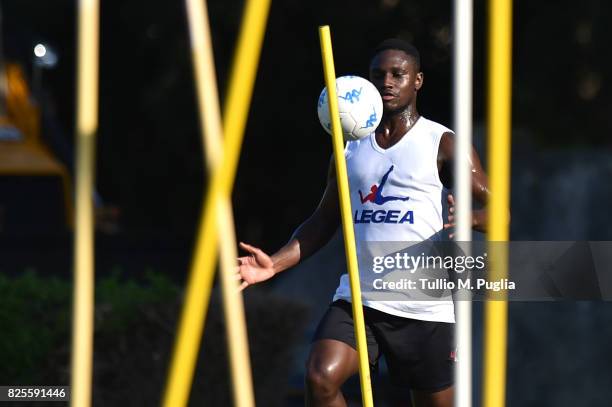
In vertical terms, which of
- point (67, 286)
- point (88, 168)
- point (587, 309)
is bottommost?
point (587, 309)

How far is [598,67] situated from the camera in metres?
17.7

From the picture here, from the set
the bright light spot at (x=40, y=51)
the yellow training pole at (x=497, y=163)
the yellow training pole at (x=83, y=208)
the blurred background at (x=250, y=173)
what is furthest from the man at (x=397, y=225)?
the bright light spot at (x=40, y=51)

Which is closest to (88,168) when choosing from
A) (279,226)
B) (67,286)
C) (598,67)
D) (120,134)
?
(67,286)

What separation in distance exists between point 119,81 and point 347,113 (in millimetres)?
18297

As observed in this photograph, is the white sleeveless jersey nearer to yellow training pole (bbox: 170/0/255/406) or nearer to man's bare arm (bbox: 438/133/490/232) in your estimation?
man's bare arm (bbox: 438/133/490/232)

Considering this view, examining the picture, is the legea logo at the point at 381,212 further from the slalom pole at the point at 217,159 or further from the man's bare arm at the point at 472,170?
the slalom pole at the point at 217,159

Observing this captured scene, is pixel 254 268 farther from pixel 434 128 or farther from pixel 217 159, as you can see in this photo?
pixel 217 159

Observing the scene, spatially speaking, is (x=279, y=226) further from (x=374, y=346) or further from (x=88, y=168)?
(x=88, y=168)

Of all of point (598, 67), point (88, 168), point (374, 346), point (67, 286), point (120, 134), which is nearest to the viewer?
point (88, 168)

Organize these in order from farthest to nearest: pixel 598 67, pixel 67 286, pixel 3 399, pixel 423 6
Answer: pixel 423 6
pixel 598 67
pixel 67 286
pixel 3 399

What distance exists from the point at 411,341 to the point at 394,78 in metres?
1.16

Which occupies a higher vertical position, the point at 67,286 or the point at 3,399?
the point at 67,286

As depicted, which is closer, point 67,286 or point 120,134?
point 67,286

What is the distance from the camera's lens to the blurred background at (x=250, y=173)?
30.7 feet
